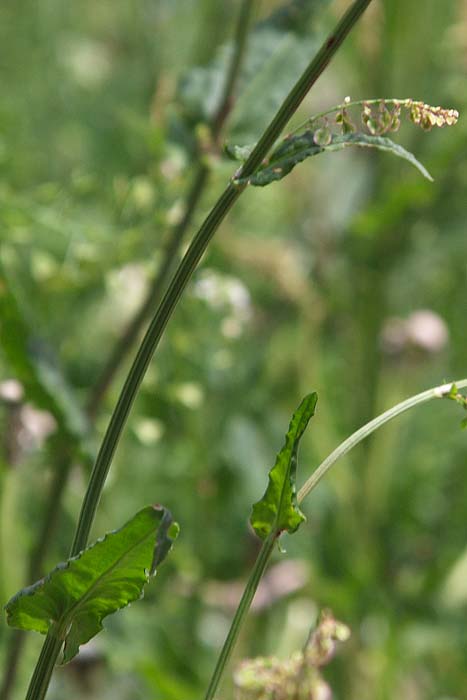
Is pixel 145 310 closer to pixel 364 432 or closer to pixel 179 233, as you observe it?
pixel 179 233

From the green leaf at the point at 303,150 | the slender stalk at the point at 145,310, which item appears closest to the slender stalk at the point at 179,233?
the slender stalk at the point at 145,310

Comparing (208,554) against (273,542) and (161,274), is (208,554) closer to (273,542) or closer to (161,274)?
(161,274)

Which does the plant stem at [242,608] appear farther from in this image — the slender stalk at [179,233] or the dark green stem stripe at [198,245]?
the slender stalk at [179,233]

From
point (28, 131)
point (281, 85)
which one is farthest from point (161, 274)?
point (28, 131)

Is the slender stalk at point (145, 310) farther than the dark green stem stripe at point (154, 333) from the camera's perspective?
Yes

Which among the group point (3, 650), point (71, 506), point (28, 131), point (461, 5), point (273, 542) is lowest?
point (273, 542)

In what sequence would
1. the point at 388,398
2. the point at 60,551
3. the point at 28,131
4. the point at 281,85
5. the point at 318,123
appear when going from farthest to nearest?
the point at 28,131 < the point at 388,398 < the point at 60,551 < the point at 281,85 < the point at 318,123
